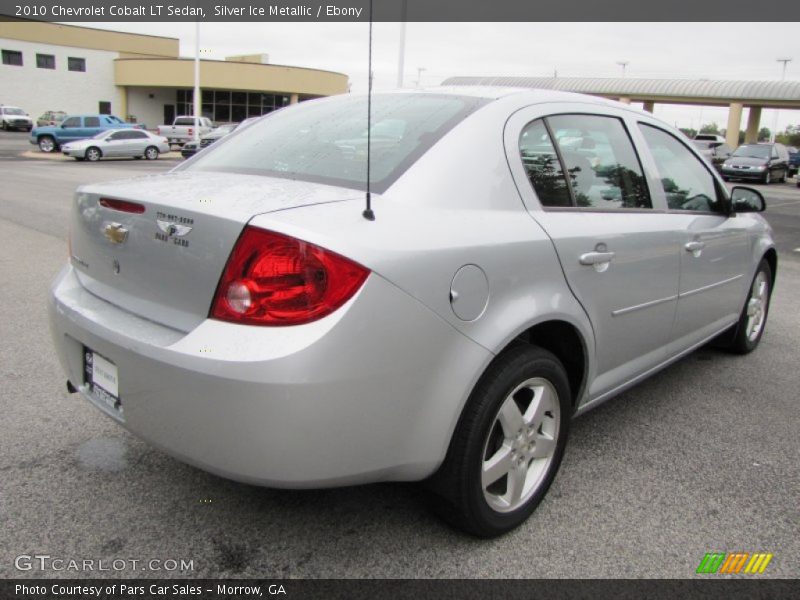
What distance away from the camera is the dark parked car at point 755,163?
26422 millimetres

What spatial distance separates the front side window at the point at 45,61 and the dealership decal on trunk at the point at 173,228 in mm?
62062

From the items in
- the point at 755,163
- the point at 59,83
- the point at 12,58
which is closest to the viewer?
the point at 755,163

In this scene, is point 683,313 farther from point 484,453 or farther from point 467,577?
point 467,577

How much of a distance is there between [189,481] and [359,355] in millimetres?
1316

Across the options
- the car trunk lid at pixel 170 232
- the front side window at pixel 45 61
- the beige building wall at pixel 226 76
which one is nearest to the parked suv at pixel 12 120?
the front side window at pixel 45 61

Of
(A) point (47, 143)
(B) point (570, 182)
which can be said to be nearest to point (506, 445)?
(B) point (570, 182)

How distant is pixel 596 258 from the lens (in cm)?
274

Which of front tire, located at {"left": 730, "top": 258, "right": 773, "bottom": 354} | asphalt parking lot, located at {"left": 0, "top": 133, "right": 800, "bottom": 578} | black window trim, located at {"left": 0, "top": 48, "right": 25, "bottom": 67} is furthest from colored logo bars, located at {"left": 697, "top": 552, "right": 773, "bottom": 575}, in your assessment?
black window trim, located at {"left": 0, "top": 48, "right": 25, "bottom": 67}

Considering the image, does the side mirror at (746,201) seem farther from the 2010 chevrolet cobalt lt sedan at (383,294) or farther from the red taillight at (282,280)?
the red taillight at (282,280)

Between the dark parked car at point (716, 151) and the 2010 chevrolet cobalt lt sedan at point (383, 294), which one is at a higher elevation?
the dark parked car at point (716, 151)

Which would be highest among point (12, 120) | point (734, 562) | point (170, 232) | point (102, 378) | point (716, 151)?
point (12, 120)

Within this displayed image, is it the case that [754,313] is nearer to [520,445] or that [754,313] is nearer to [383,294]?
[520,445]

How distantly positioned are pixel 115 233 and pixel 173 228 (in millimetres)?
356

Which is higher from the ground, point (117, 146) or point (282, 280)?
point (117, 146)
